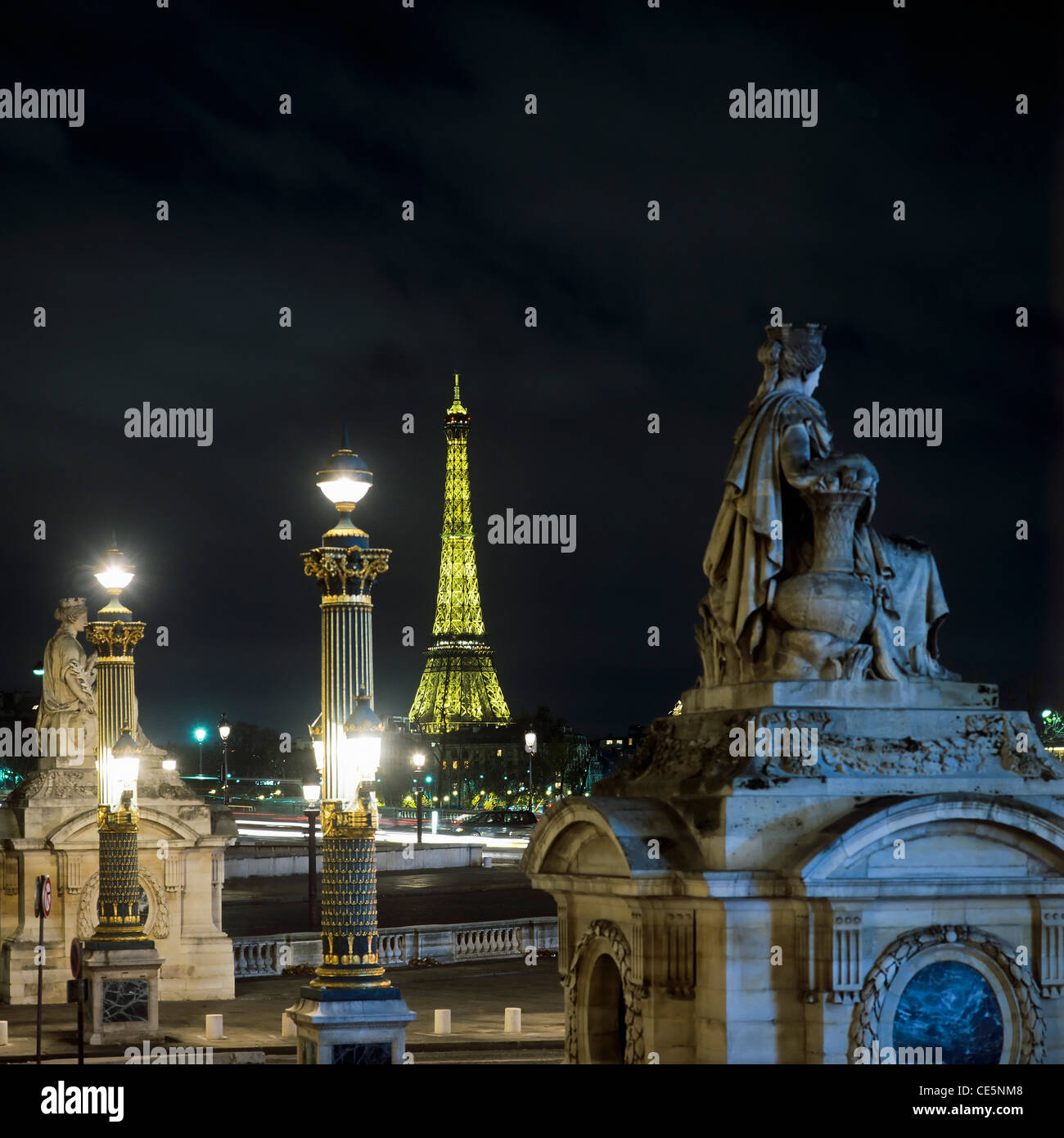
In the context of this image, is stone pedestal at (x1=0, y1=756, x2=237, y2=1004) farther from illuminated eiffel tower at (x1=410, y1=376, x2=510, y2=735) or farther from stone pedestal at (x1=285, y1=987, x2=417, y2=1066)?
illuminated eiffel tower at (x1=410, y1=376, x2=510, y2=735)

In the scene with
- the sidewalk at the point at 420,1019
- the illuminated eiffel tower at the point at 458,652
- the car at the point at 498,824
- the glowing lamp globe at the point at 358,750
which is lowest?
the sidewalk at the point at 420,1019

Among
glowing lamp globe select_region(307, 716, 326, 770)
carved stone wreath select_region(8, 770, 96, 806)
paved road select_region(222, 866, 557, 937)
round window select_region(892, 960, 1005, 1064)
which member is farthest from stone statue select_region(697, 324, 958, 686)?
paved road select_region(222, 866, 557, 937)

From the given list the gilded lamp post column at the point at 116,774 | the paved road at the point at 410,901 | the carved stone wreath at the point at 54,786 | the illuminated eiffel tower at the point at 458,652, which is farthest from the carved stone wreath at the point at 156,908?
the illuminated eiffel tower at the point at 458,652

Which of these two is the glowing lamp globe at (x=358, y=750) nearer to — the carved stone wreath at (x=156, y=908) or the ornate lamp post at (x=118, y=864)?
the ornate lamp post at (x=118, y=864)

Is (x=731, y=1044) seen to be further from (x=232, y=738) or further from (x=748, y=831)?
(x=232, y=738)

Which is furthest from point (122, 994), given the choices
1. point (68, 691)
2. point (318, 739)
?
point (318, 739)
